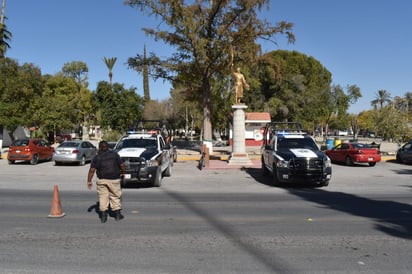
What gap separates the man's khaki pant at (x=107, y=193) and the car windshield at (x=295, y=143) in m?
8.14

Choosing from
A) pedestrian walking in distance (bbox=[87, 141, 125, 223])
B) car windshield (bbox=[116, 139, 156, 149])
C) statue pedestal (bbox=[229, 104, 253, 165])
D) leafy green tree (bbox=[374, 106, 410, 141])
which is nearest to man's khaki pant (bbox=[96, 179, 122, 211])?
pedestrian walking in distance (bbox=[87, 141, 125, 223])

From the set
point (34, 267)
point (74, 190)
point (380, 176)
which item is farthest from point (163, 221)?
point (380, 176)

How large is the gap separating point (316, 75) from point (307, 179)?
2124 inches

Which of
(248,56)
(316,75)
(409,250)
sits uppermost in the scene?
(316,75)

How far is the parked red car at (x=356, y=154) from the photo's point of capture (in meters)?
22.3

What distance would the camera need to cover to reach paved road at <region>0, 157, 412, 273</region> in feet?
18.3

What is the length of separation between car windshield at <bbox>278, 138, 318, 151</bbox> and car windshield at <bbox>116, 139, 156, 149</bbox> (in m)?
4.73

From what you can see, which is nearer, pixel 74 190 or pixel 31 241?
pixel 31 241

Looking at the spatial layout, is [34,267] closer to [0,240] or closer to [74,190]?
[0,240]

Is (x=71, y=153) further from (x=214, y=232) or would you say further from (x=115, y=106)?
(x=115, y=106)

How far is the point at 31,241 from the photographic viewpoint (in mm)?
6777

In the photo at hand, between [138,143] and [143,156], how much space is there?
171cm

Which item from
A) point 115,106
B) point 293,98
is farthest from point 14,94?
point 293,98

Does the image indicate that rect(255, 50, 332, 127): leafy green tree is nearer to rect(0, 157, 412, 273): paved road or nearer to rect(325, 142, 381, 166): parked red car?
rect(325, 142, 381, 166): parked red car
